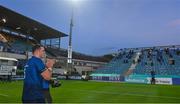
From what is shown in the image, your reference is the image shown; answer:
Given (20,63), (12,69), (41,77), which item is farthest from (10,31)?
(41,77)

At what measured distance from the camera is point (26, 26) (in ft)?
211

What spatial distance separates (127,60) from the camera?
6988 centimetres

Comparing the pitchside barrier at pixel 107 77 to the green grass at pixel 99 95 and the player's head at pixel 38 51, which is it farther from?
the player's head at pixel 38 51

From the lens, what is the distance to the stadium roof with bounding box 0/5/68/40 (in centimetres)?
5604

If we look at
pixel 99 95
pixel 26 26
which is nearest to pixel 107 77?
pixel 26 26

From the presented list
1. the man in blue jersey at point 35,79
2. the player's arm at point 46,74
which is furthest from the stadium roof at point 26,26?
the player's arm at point 46,74

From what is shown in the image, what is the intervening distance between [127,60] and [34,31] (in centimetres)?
2395

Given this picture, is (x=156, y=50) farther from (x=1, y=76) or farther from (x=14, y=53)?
(x=1, y=76)

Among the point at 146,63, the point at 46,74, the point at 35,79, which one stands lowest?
the point at 35,79

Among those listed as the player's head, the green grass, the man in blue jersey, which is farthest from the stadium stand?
the man in blue jersey

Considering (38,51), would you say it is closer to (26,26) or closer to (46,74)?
(46,74)

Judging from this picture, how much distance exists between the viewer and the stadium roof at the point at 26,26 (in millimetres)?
56037

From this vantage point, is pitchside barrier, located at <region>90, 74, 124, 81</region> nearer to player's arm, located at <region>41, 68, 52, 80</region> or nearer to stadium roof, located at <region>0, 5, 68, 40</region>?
stadium roof, located at <region>0, 5, 68, 40</region>

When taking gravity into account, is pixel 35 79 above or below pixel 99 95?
above
